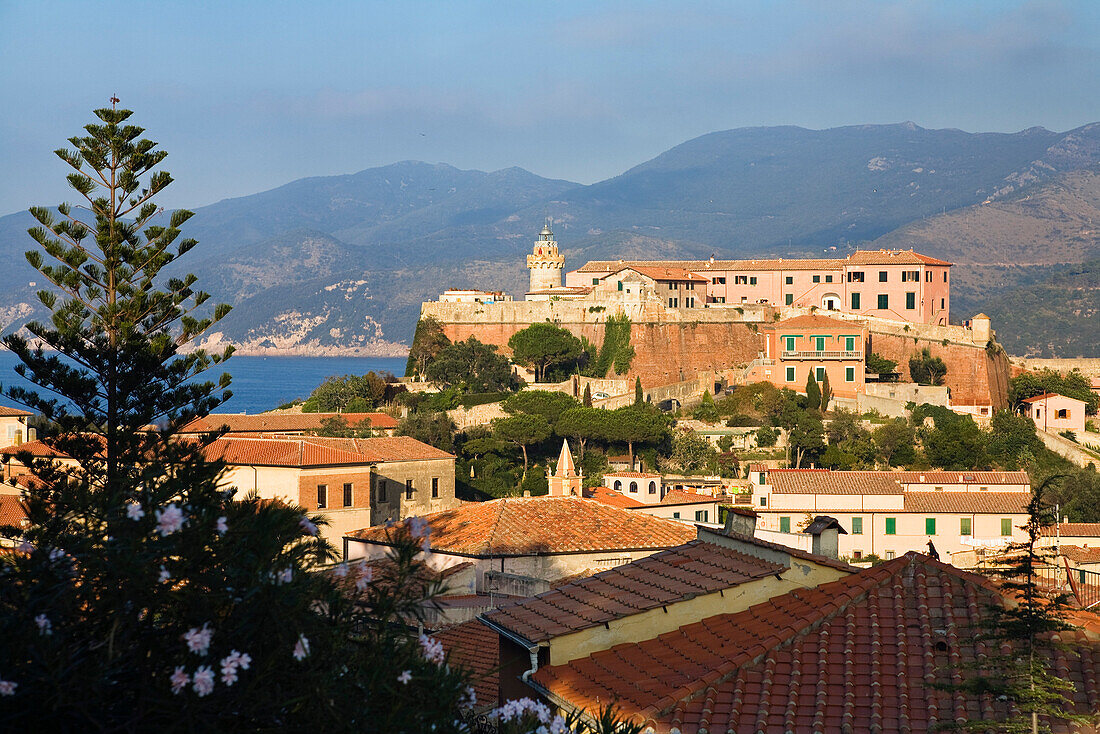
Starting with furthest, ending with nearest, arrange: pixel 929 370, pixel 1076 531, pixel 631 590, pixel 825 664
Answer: pixel 929 370 → pixel 1076 531 → pixel 631 590 → pixel 825 664

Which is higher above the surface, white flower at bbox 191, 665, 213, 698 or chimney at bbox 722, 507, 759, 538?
white flower at bbox 191, 665, 213, 698

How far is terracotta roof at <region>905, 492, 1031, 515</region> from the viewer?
118 ft

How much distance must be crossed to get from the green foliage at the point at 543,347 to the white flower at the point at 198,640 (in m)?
59.7

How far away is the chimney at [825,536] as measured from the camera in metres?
12.9

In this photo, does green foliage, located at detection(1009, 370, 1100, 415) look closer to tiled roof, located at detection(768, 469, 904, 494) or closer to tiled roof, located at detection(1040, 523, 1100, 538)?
tiled roof, located at detection(1040, 523, 1100, 538)

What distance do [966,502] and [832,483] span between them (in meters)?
4.10

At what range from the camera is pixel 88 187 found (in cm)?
2150

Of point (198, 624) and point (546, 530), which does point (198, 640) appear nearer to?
point (198, 624)

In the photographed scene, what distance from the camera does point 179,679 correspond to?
4.35 metres

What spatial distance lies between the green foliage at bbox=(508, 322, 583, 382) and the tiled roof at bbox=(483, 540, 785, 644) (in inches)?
2075

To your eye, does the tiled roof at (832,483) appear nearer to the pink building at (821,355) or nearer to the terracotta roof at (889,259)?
the pink building at (821,355)

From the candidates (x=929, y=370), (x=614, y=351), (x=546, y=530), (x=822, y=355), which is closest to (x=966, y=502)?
(x=546, y=530)

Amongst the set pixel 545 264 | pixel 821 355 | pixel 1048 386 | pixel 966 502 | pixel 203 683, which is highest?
pixel 545 264

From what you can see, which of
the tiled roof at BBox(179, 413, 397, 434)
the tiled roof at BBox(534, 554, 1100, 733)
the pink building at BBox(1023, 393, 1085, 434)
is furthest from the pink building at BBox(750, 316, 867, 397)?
the tiled roof at BBox(534, 554, 1100, 733)
